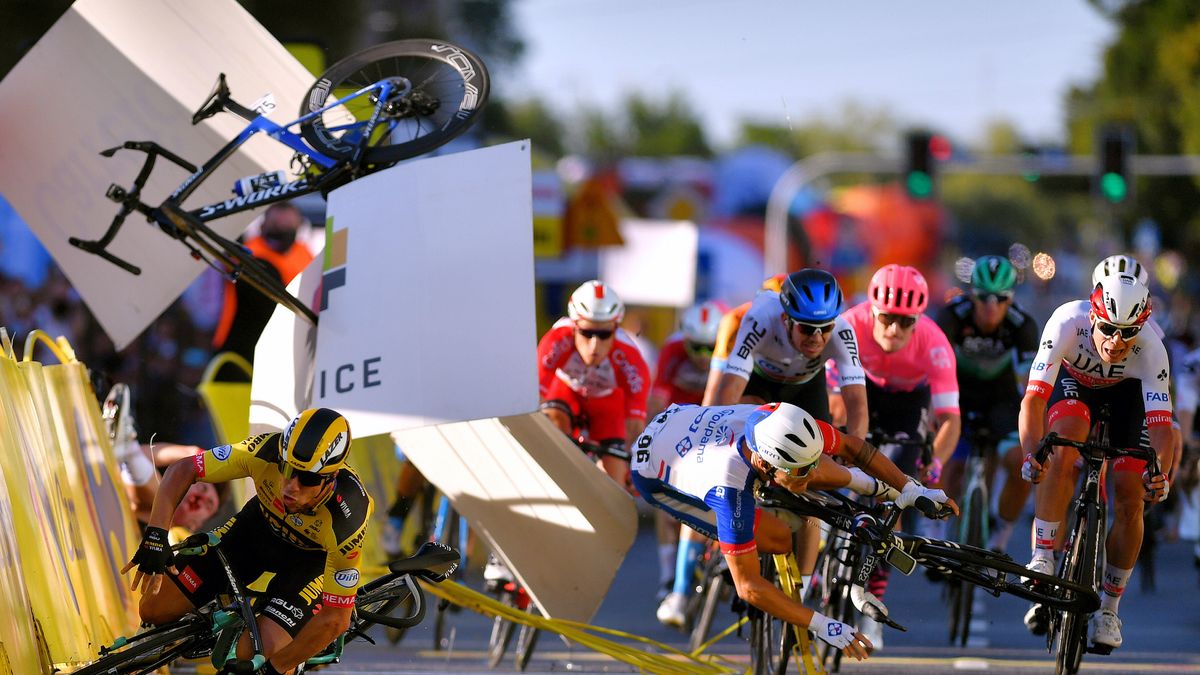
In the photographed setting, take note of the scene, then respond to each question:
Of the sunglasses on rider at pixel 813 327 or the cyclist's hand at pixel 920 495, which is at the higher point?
the sunglasses on rider at pixel 813 327

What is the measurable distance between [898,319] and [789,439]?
2.68 metres

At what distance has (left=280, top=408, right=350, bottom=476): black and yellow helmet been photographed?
7.33 meters

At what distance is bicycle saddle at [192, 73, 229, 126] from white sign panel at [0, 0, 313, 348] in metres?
0.80

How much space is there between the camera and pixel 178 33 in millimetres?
11547

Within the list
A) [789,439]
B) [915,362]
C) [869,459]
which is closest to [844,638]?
[789,439]

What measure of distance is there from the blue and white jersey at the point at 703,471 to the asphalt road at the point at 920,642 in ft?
6.46

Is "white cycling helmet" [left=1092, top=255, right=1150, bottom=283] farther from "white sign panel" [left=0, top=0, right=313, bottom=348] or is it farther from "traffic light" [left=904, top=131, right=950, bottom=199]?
"traffic light" [left=904, top=131, right=950, bottom=199]

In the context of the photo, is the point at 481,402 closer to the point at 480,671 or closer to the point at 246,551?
the point at 246,551

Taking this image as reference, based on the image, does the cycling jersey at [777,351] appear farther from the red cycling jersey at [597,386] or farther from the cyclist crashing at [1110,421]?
the red cycling jersey at [597,386]

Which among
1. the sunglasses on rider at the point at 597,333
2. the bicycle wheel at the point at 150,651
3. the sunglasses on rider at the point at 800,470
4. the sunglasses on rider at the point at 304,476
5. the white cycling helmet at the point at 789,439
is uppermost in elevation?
the sunglasses on rider at the point at 597,333

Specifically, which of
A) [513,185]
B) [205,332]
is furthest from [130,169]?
[205,332]

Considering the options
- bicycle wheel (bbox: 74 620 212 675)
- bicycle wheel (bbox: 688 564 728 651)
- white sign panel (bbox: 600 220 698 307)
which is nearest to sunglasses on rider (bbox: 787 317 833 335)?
bicycle wheel (bbox: 688 564 728 651)

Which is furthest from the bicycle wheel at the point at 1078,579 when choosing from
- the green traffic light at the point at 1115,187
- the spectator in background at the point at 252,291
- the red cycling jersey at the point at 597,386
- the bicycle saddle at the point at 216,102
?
the green traffic light at the point at 1115,187

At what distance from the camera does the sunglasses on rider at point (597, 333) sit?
11383 mm
